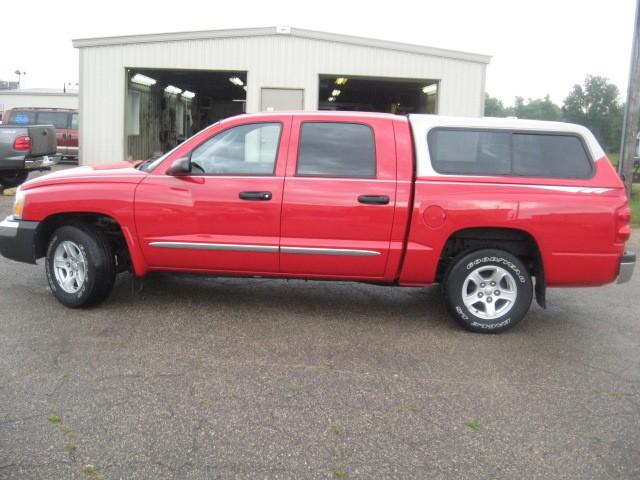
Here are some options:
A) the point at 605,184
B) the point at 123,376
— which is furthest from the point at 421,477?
the point at 605,184

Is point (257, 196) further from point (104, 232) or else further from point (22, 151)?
point (22, 151)

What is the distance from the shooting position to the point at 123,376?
419cm

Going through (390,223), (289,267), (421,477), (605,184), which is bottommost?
(421,477)

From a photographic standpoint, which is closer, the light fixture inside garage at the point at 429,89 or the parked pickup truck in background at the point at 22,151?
the parked pickup truck in background at the point at 22,151

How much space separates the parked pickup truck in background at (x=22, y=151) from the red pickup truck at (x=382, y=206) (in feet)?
28.1

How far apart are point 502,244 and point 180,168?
273 cm

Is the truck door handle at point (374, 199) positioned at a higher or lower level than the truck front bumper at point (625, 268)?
higher

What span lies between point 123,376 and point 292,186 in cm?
201

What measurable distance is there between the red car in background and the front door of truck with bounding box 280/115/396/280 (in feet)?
65.1

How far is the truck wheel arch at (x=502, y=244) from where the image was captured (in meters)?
5.31

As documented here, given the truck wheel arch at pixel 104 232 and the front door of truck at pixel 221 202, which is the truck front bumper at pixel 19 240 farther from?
the front door of truck at pixel 221 202

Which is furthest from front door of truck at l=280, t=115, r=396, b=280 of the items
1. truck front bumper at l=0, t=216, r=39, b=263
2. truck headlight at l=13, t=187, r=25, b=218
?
truck headlight at l=13, t=187, r=25, b=218

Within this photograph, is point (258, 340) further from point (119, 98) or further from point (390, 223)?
point (119, 98)

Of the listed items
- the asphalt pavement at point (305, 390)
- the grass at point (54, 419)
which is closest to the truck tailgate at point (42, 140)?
the asphalt pavement at point (305, 390)
